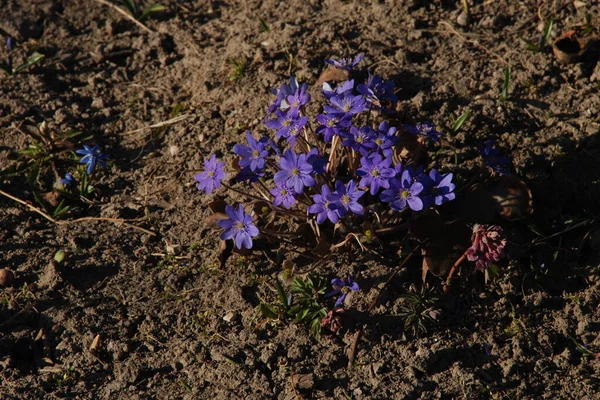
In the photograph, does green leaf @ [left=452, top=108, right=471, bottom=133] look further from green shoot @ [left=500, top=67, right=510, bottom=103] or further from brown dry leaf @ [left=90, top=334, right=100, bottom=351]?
brown dry leaf @ [left=90, top=334, right=100, bottom=351]

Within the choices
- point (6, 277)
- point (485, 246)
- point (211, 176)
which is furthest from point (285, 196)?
point (6, 277)

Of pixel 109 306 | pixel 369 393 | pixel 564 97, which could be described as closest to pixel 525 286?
pixel 369 393

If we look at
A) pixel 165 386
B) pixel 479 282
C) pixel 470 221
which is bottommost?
pixel 165 386

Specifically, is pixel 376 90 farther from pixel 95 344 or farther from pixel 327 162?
pixel 95 344

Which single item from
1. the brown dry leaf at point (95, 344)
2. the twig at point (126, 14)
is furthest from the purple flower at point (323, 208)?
the twig at point (126, 14)

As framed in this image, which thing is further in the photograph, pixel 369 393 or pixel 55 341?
pixel 55 341

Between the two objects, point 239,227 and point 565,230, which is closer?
point 239,227

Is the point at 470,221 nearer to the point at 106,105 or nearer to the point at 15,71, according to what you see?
the point at 106,105
